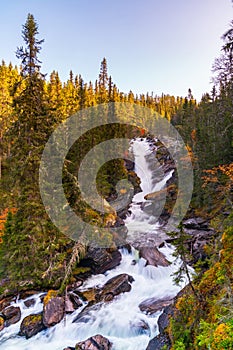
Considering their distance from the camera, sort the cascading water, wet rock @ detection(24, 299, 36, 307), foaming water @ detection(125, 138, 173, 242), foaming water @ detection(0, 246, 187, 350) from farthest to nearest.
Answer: foaming water @ detection(125, 138, 173, 242) < wet rock @ detection(24, 299, 36, 307) < the cascading water < foaming water @ detection(0, 246, 187, 350)

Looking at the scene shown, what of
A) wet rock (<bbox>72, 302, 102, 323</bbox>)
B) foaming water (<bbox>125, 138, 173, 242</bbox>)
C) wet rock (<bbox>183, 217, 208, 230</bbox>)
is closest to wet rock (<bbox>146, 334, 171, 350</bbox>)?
wet rock (<bbox>72, 302, 102, 323</bbox>)

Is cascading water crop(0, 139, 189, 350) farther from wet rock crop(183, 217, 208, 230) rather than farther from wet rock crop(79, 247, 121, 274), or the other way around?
wet rock crop(183, 217, 208, 230)

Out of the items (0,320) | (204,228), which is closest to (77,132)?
(204,228)

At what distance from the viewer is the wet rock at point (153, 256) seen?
18453 mm

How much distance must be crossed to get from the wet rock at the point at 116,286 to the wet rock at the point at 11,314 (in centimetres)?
462

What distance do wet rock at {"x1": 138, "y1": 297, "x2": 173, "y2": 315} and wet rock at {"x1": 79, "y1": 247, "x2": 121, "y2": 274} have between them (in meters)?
4.76

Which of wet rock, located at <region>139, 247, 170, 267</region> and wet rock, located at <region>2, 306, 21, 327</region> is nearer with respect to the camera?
wet rock, located at <region>2, 306, 21, 327</region>

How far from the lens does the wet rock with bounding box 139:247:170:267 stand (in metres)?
18.5

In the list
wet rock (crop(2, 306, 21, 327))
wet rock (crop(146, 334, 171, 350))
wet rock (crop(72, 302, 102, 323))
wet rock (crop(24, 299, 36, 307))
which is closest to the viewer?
wet rock (crop(146, 334, 171, 350))

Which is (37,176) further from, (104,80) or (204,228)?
(104,80)

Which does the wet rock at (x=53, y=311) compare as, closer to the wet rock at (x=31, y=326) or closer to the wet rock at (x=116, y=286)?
the wet rock at (x=31, y=326)

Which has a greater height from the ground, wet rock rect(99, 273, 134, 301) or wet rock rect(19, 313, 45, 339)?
wet rock rect(99, 273, 134, 301)

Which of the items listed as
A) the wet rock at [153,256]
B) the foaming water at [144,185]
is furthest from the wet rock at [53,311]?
the foaming water at [144,185]

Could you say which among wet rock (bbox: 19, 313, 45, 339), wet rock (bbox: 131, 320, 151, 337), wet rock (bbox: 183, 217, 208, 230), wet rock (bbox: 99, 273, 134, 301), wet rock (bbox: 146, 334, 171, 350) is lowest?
wet rock (bbox: 19, 313, 45, 339)
